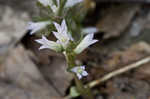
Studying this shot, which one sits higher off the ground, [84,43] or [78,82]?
[84,43]

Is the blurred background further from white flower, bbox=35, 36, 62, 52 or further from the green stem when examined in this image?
white flower, bbox=35, 36, 62, 52

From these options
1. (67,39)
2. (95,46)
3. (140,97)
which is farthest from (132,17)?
(67,39)

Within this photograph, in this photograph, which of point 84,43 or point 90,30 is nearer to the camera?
point 84,43

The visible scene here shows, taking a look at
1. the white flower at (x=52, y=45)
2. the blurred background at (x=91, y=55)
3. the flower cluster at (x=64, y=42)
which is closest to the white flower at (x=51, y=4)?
the flower cluster at (x=64, y=42)

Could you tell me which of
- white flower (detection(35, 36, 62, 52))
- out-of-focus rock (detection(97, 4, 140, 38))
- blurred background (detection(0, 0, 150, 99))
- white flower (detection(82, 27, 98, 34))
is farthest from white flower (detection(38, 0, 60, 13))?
out-of-focus rock (detection(97, 4, 140, 38))

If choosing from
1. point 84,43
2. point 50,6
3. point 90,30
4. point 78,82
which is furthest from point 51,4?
point 90,30

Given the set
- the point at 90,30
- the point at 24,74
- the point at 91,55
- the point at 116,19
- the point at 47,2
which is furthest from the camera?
the point at 116,19

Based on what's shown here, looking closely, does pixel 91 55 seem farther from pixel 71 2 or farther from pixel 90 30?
pixel 71 2
